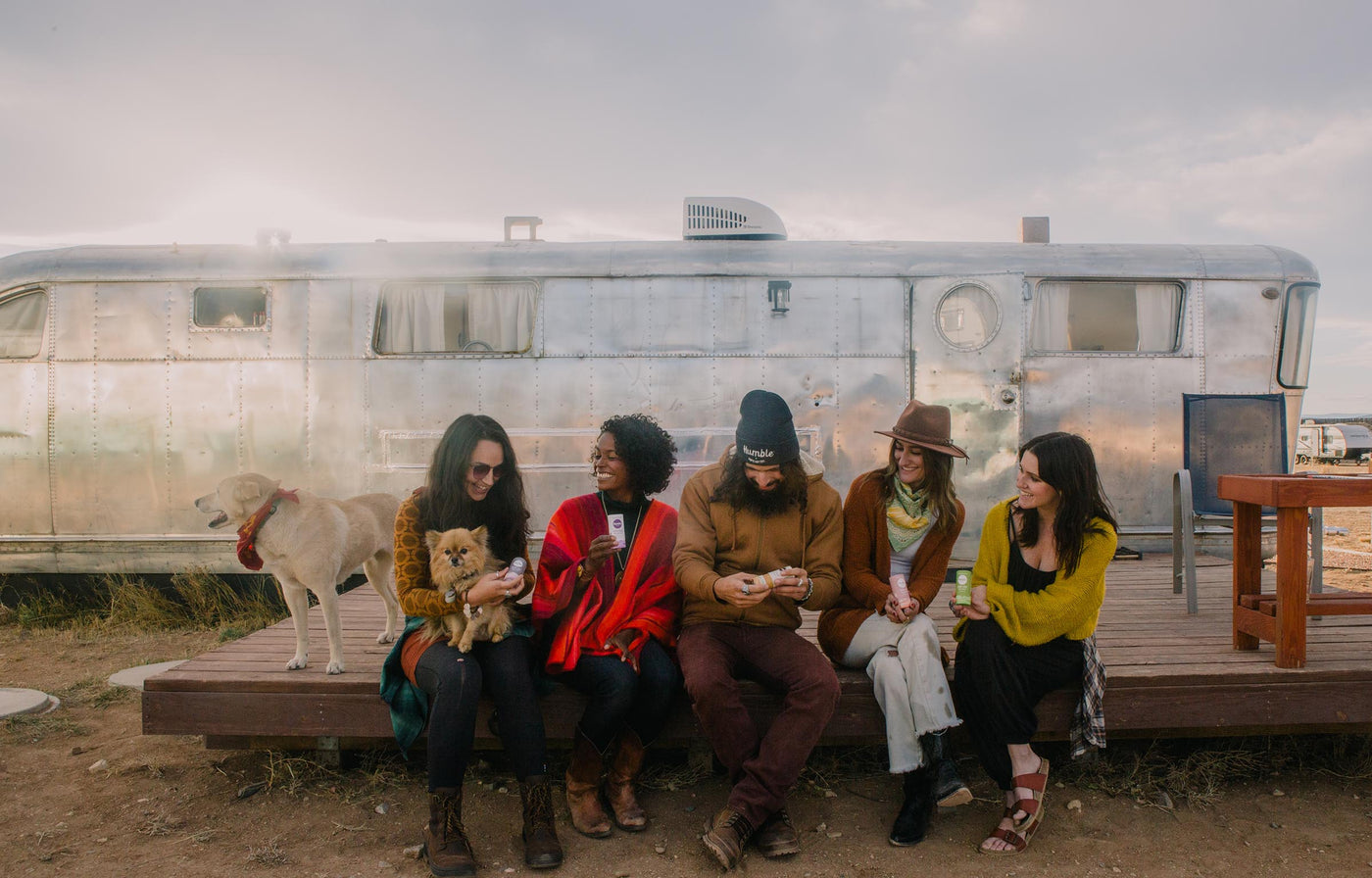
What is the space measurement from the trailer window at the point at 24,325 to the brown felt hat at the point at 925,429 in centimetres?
638

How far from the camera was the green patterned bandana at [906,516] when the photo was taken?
11.6 ft

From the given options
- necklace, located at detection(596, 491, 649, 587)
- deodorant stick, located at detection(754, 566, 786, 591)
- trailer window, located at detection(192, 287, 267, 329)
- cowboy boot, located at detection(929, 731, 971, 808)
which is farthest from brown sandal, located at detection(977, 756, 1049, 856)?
trailer window, located at detection(192, 287, 267, 329)

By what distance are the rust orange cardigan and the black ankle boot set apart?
0.54m

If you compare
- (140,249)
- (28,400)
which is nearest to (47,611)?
(28,400)

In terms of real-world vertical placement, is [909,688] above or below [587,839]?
above

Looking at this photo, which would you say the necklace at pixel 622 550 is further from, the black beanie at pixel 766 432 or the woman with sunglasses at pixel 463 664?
the black beanie at pixel 766 432

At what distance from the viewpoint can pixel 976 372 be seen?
605cm

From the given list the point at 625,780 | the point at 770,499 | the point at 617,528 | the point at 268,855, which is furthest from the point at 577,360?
the point at 268,855

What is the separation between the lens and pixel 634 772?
3.44 meters

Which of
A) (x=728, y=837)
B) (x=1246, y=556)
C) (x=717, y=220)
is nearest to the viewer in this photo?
(x=728, y=837)

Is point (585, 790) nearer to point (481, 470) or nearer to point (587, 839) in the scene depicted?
point (587, 839)

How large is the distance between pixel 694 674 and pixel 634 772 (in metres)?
0.60

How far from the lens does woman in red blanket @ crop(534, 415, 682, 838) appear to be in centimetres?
328

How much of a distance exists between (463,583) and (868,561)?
1.63 m
